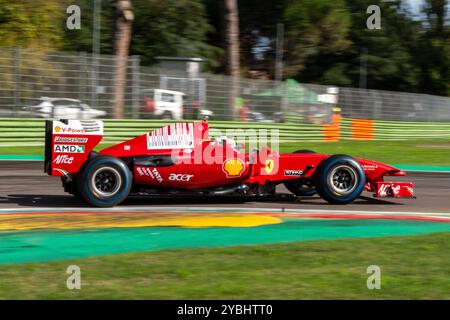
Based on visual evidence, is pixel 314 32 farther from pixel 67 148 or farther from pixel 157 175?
pixel 67 148

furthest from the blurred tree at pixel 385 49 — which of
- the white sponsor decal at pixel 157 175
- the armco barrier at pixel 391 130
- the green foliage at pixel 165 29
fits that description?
the white sponsor decal at pixel 157 175

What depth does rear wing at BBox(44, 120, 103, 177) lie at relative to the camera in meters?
8.66

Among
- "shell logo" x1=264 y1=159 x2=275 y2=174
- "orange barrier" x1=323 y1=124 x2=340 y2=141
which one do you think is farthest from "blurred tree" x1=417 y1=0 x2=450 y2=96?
"shell logo" x1=264 y1=159 x2=275 y2=174

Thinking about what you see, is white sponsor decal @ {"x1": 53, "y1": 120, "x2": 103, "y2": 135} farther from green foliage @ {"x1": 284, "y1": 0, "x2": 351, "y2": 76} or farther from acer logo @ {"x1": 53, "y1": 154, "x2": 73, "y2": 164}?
green foliage @ {"x1": 284, "y1": 0, "x2": 351, "y2": 76}

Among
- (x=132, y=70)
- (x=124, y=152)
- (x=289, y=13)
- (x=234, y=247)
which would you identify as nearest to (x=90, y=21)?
(x=289, y=13)

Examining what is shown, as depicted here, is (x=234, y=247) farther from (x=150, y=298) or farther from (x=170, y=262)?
(x=150, y=298)

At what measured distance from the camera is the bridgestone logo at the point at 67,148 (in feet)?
28.4

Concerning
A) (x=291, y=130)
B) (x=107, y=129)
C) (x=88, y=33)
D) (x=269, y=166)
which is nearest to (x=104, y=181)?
(x=269, y=166)

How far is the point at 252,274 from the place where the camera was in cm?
555

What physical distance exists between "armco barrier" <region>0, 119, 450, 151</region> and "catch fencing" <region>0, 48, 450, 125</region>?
43 cm

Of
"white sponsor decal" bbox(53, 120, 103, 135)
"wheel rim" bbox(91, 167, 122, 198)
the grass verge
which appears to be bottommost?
the grass verge

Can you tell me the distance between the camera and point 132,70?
20547mm
